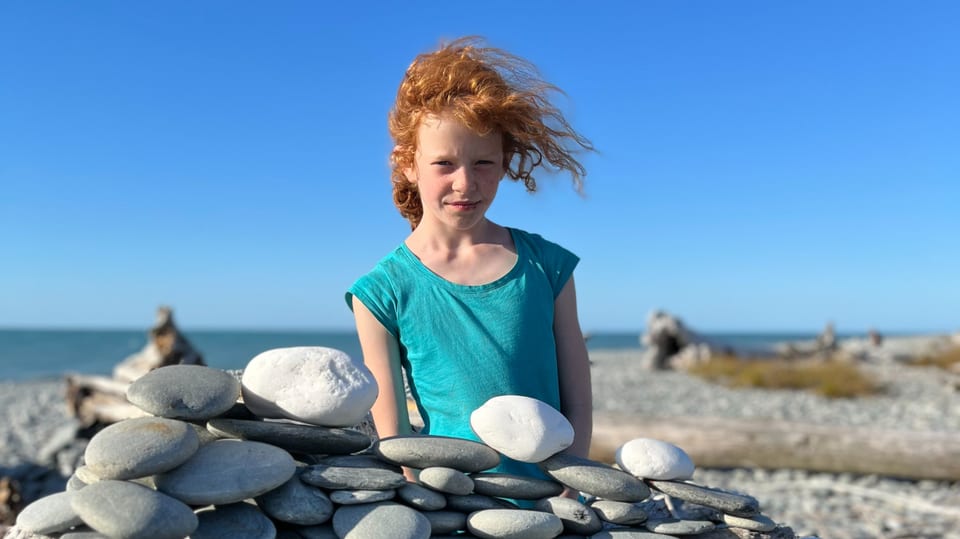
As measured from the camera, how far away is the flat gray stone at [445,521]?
7.20 ft

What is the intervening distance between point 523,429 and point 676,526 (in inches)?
22.4

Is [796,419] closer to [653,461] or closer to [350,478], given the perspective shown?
[653,461]

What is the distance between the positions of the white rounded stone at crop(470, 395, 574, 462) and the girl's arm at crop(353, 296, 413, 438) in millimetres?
555

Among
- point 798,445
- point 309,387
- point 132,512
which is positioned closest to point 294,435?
point 309,387

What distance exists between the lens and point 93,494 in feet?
6.28

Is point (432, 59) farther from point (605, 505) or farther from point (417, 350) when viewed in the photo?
point (605, 505)

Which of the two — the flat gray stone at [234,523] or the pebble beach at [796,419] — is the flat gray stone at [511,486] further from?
the pebble beach at [796,419]

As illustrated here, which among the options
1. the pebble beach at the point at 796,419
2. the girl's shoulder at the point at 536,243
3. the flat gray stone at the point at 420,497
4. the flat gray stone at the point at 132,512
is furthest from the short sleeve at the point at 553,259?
the pebble beach at the point at 796,419

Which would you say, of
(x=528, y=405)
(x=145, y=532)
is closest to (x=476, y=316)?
(x=528, y=405)

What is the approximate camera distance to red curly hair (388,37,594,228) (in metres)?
2.80

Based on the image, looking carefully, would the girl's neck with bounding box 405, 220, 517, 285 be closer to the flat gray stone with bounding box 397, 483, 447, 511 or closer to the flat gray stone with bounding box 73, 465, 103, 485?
the flat gray stone with bounding box 397, 483, 447, 511

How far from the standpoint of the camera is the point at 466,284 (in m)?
2.89

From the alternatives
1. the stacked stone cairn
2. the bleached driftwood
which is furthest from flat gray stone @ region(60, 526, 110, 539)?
the bleached driftwood

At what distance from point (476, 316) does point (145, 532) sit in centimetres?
134
